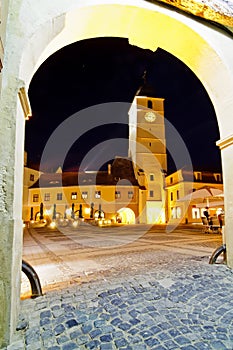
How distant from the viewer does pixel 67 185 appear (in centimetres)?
3344

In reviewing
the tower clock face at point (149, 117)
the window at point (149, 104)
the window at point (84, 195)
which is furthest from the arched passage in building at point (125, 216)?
the window at point (149, 104)

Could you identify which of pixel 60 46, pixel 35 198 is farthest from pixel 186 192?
pixel 60 46

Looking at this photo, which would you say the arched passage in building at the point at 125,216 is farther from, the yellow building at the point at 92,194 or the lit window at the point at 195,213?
the lit window at the point at 195,213

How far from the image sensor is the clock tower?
2956 cm

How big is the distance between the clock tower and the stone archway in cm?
2567

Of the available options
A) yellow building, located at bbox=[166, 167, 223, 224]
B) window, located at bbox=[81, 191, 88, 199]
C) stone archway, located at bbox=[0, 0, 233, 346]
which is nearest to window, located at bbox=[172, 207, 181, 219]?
yellow building, located at bbox=[166, 167, 223, 224]

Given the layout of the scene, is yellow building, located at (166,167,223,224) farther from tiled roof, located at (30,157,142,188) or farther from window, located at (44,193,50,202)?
window, located at (44,193,50,202)

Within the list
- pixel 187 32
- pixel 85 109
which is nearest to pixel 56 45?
pixel 187 32

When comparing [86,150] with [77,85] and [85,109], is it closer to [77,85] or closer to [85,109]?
[85,109]

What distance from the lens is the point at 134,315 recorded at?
7.72 feet

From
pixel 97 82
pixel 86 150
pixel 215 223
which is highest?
pixel 97 82

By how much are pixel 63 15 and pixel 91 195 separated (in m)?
28.9

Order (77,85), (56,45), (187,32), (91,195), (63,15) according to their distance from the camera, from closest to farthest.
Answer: (63,15), (56,45), (187,32), (91,195), (77,85)

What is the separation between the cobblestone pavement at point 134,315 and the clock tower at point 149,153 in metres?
26.2
